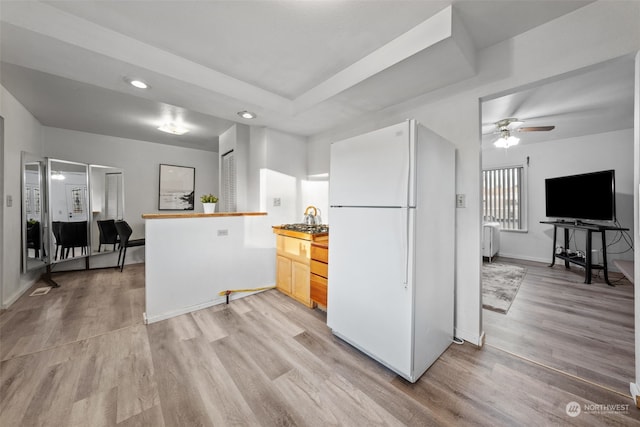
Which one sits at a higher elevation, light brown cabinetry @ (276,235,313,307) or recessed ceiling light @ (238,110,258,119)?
recessed ceiling light @ (238,110,258,119)

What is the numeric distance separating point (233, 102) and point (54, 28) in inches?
48.5

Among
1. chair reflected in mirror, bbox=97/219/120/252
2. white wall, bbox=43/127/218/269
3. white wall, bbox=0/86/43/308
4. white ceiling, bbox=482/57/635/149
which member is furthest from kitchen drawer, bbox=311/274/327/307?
chair reflected in mirror, bbox=97/219/120/252

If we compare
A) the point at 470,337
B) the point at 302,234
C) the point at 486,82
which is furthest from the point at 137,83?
the point at 470,337

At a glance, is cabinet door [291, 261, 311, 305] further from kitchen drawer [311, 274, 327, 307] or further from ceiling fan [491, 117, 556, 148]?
ceiling fan [491, 117, 556, 148]

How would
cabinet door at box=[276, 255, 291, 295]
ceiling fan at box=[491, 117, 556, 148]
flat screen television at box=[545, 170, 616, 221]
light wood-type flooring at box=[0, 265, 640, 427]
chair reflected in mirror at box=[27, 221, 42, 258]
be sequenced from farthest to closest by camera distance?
flat screen television at box=[545, 170, 616, 221], ceiling fan at box=[491, 117, 556, 148], chair reflected in mirror at box=[27, 221, 42, 258], cabinet door at box=[276, 255, 291, 295], light wood-type flooring at box=[0, 265, 640, 427]

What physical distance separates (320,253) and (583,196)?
176 inches

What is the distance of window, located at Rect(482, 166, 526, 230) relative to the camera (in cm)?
496

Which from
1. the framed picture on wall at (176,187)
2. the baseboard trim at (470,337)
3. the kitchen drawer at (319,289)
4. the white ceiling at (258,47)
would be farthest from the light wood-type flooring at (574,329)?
the framed picture on wall at (176,187)

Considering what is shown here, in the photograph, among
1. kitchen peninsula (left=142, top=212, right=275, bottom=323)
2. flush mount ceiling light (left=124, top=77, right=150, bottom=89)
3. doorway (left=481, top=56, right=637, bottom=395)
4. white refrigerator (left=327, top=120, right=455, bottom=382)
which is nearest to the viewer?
white refrigerator (left=327, top=120, right=455, bottom=382)

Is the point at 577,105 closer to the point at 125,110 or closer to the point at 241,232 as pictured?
the point at 241,232

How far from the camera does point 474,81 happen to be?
1.95 m

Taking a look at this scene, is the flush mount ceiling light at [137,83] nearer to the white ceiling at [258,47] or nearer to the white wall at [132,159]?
the white ceiling at [258,47]

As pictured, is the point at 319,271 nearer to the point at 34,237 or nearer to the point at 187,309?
the point at 187,309

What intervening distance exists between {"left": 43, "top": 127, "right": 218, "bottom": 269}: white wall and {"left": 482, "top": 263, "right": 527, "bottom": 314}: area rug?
5.32 metres
